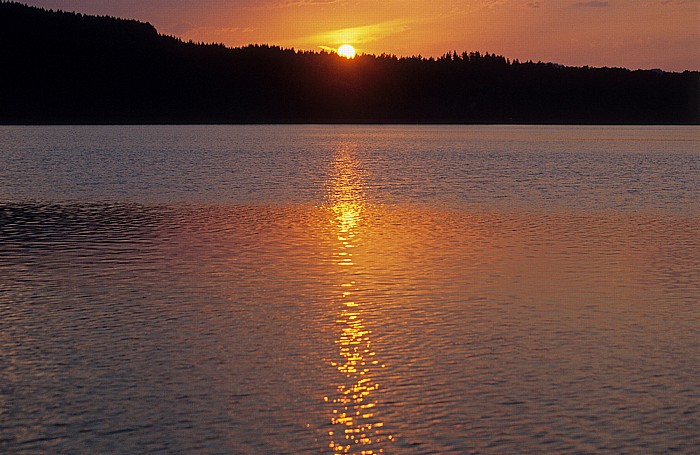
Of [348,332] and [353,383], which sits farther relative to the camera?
[348,332]

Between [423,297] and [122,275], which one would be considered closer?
[423,297]

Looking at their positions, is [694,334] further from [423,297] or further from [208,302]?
[208,302]

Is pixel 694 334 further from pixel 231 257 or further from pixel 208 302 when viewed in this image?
pixel 231 257

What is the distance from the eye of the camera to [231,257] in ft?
77.3

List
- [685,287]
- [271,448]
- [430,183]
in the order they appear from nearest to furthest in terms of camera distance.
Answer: [271,448] < [685,287] < [430,183]

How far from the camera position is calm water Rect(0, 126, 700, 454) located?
10820 mm

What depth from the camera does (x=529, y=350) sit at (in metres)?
14.4

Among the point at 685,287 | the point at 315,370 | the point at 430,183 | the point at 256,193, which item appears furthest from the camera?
the point at 430,183

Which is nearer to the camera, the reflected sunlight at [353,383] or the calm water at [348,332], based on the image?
the reflected sunlight at [353,383]

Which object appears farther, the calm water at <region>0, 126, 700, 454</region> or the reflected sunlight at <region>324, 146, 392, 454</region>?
the calm water at <region>0, 126, 700, 454</region>

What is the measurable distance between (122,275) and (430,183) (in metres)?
32.4

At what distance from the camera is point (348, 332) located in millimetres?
15523

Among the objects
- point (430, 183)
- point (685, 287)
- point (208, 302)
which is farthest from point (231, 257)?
point (430, 183)

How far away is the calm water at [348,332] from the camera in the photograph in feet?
35.5
